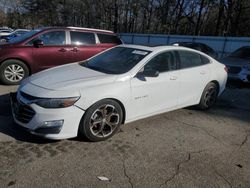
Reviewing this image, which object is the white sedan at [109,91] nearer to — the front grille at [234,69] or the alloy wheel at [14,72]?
the alloy wheel at [14,72]

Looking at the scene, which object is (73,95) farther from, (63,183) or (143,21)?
(143,21)

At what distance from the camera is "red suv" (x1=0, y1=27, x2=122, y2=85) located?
7.00 metres

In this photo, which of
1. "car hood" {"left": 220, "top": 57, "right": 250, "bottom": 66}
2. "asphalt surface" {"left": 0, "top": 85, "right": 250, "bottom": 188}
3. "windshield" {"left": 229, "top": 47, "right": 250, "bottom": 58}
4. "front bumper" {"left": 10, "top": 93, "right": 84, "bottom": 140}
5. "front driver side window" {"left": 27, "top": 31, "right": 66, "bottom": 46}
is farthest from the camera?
"windshield" {"left": 229, "top": 47, "right": 250, "bottom": 58}

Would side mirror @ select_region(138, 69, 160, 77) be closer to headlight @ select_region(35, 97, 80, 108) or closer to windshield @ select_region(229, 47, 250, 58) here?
headlight @ select_region(35, 97, 80, 108)

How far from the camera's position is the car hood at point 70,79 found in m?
3.77

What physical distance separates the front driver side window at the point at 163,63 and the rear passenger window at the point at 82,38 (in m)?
3.86

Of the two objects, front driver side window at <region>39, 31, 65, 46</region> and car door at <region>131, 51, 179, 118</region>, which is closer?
car door at <region>131, 51, 179, 118</region>

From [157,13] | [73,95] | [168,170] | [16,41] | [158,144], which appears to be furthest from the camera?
[157,13]

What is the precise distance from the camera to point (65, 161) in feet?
11.0

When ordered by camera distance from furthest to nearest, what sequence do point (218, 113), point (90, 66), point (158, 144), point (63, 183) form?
point (218, 113)
point (90, 66)
point (158, 144)
point (63, 183)

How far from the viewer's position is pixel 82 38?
8039 millimetres

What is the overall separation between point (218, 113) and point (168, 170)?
9.44 ft

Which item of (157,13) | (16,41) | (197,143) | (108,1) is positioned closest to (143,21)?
(157,13)

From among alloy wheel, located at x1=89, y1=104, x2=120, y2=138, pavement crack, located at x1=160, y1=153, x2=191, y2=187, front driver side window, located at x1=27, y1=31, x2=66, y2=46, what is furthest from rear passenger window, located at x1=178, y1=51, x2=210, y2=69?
front driver side window, located at x1=27, y1=31, x2=66, y2=46
